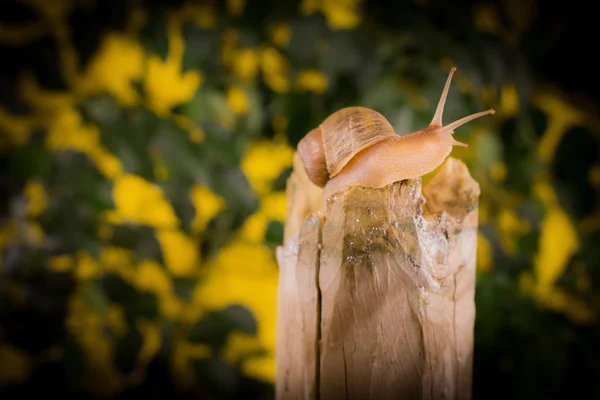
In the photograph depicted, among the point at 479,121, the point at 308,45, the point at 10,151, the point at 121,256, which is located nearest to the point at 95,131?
the point at 10,151

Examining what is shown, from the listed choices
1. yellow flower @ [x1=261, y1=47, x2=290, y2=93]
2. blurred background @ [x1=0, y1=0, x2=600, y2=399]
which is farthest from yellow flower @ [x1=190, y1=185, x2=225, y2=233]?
yellow flower @ [x1=261, y1=47, x2=290, y2=93]

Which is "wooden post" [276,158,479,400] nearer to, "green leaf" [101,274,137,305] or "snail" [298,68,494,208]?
"snail" [298,68,494,208]

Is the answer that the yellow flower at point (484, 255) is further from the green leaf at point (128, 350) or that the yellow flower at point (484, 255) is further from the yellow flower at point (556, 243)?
the green leaf at point (128, 350)

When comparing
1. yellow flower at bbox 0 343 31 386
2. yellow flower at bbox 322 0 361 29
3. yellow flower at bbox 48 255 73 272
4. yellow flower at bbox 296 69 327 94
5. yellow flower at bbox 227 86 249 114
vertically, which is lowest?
yellow flower at bbox 0 343 31 386

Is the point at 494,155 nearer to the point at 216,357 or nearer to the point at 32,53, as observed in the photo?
the point at 216,357

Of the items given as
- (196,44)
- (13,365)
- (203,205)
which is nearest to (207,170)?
(203,205)

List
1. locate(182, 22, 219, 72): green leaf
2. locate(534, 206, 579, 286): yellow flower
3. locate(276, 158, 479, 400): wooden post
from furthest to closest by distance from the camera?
1. locate(534, 206, 579, 286): yellow flower
2. locate(182, 22, 219, 72): green leaf
3. locate(276, 158, 479, 400): wooden post

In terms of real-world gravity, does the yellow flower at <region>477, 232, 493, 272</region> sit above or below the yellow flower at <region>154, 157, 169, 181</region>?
below

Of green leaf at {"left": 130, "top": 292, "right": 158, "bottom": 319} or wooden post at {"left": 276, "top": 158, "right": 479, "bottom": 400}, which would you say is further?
green leaf at {"left": 130, "top": 292, "right": 158, "bottom": 319}
